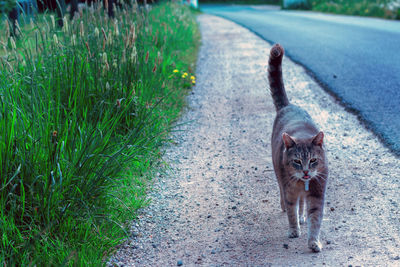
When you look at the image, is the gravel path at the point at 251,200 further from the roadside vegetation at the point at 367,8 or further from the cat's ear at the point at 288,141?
the roadside vegetation at the point at 367,8

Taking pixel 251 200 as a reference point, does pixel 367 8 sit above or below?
above

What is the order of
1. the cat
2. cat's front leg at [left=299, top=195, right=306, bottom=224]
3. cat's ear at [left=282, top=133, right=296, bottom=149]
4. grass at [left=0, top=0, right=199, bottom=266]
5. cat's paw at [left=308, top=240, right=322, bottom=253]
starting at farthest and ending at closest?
1. cat's front leg at [left=299, top=195, right=306, bottom=224]
2. cat's ear at [left=282, top=133, right=296, bottom=149]
3. the cat
4. cat's paw at [left=308, top=240, right=322, bottom=253]
5. grass at [left=0, top=0, right=199, bottom=266]

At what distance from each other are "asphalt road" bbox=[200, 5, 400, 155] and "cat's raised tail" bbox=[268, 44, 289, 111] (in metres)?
1.40

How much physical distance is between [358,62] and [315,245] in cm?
672

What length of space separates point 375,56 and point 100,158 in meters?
7.72

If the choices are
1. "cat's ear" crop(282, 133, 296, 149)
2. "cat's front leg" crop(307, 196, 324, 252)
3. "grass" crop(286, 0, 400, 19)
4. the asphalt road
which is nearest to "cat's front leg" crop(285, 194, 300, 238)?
"cat's front leg" crop(307, 196, 324, 252)

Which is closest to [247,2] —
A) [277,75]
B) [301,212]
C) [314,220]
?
[277,75]

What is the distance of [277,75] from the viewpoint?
4.73 meters

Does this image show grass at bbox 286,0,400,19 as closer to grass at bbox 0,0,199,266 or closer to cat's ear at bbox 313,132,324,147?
cat's ear at bbox 313,132,324,147

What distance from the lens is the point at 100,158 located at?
3746mm

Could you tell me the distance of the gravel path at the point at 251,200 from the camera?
11.2 ft

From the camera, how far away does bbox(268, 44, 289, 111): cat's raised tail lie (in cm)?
454

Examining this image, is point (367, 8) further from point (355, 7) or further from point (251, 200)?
point (251, 200)

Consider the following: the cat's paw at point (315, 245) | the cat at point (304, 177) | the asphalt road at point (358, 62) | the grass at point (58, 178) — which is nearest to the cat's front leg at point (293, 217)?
the cat at point (304, 177)
